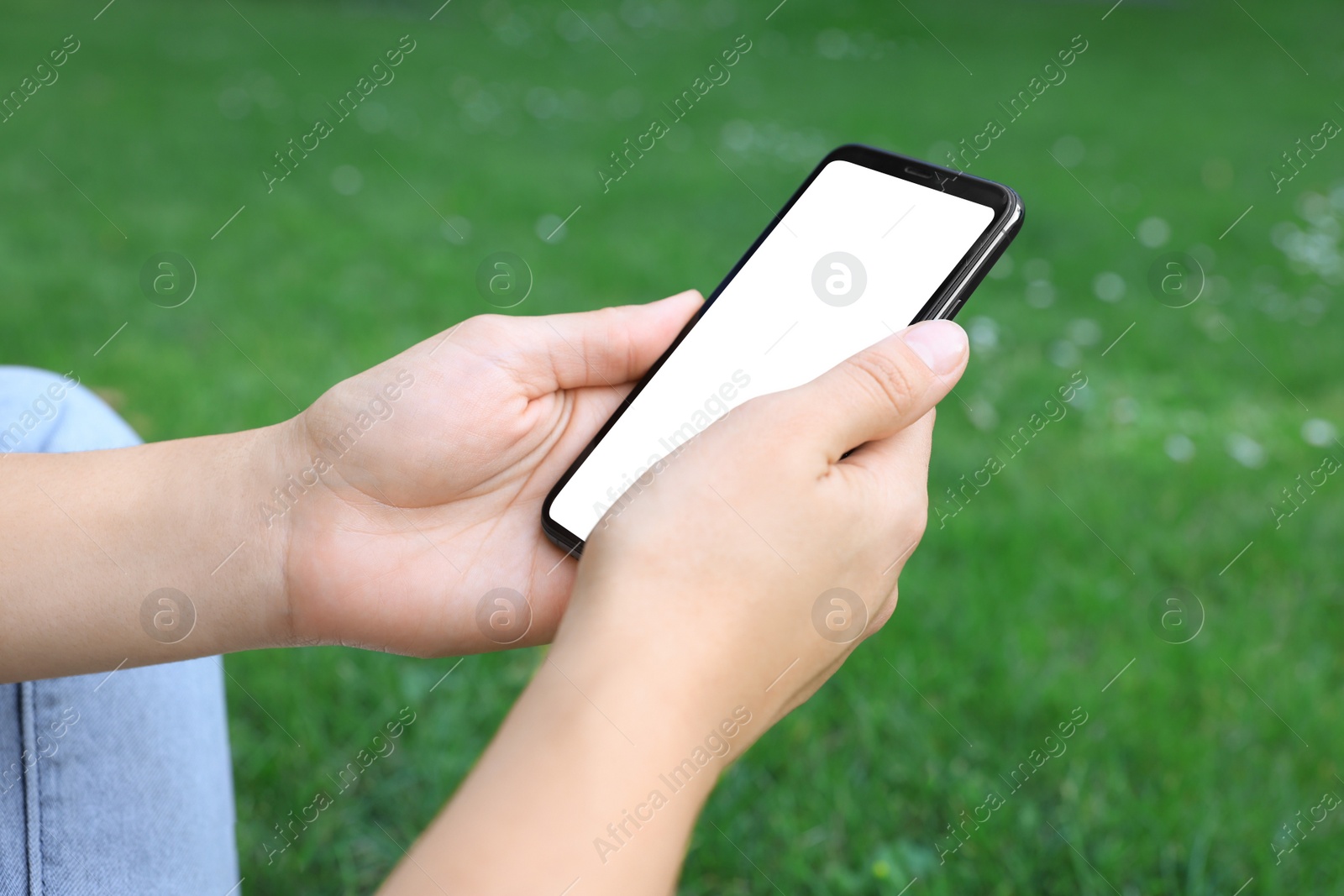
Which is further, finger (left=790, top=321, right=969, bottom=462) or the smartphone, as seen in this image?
the smartphone

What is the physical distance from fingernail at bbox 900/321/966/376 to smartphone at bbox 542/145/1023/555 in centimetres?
14

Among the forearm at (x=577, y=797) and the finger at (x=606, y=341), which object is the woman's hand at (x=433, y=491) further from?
the forearm at (x=577, y=797)

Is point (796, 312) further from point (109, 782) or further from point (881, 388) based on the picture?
point (109, 782)

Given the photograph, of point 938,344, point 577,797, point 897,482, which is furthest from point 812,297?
point 577,797

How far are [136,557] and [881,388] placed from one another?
1.01m

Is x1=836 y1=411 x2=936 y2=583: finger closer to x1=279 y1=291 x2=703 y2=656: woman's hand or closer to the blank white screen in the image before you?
the blank white screen

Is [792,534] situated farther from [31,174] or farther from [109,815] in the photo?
[31,174]

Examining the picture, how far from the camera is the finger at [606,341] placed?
145 cm

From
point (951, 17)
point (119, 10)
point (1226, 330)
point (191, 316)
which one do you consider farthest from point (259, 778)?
point (951, 17)

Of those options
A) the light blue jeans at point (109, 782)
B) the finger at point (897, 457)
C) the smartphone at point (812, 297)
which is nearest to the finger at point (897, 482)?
the finger at point (897, 457)

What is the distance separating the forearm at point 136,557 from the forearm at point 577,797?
649 mm

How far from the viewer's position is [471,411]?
4.47ft

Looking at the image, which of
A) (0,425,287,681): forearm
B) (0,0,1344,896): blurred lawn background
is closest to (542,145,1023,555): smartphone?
(0,425,287,681): forearm

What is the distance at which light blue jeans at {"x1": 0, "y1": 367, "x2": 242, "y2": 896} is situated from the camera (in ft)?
3.51
